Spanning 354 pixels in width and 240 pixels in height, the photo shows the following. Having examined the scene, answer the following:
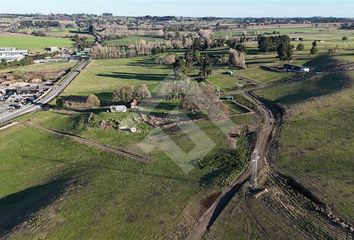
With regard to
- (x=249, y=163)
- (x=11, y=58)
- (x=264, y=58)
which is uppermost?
(x=249, y=163)

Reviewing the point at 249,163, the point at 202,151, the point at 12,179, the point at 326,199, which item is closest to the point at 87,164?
the point at 12,179

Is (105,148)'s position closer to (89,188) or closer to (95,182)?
(95,182)

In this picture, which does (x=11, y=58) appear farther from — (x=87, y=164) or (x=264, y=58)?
(x=87, y=164)

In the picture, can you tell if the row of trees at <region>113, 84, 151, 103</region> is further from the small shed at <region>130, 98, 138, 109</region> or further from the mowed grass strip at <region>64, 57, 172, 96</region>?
the mowed grass strip at <region>64, 57, 172, 96</region>

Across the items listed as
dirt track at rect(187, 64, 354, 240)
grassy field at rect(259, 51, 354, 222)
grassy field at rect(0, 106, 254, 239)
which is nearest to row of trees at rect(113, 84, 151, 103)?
grassy field at rect(0, 106, 254, 239)

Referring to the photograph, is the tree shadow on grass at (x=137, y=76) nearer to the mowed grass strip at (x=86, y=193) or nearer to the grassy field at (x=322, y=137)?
the grassy field at (x=322, y=137)
